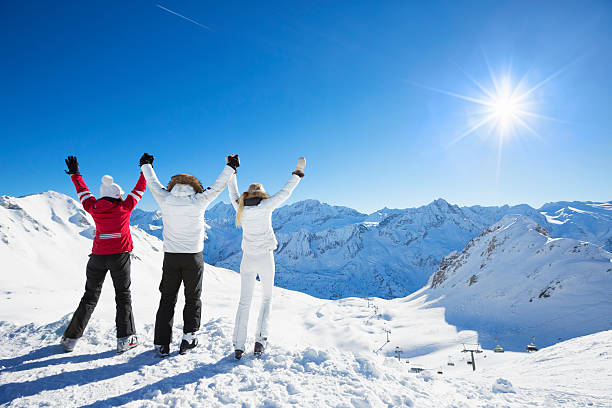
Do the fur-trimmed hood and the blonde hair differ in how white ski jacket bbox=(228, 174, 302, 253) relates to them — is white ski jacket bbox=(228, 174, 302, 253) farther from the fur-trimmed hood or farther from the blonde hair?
the fur-trimmed hood

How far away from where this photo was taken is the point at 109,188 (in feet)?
17.6

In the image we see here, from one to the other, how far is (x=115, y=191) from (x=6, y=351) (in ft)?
10.9

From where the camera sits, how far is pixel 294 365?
4.58m

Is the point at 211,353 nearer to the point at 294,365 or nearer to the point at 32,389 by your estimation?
the point at 294,365

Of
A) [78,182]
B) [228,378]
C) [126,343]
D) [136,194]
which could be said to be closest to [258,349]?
[228,378]

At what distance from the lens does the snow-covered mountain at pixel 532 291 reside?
42688 millimetres

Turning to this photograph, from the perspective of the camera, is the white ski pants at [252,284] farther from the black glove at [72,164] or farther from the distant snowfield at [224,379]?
the black glove at [72,164]

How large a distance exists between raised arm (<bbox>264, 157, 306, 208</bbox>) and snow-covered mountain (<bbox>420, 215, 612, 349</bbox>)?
54387 millimetres

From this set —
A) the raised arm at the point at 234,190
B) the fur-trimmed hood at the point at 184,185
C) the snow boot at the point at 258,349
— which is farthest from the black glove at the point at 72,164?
the snow boot at the point at 258,349

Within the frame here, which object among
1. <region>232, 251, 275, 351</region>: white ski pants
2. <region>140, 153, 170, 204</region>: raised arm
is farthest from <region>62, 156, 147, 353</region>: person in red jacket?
<region>232, 251, 275, 351</region>: white ski pants

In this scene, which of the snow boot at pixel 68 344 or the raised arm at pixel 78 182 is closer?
the snow boot at pixel 68 344

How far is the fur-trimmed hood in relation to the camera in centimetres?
500

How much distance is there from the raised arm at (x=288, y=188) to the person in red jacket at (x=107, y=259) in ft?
9.54

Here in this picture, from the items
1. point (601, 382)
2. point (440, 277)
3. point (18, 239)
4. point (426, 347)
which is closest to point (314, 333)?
point (426, 347)
